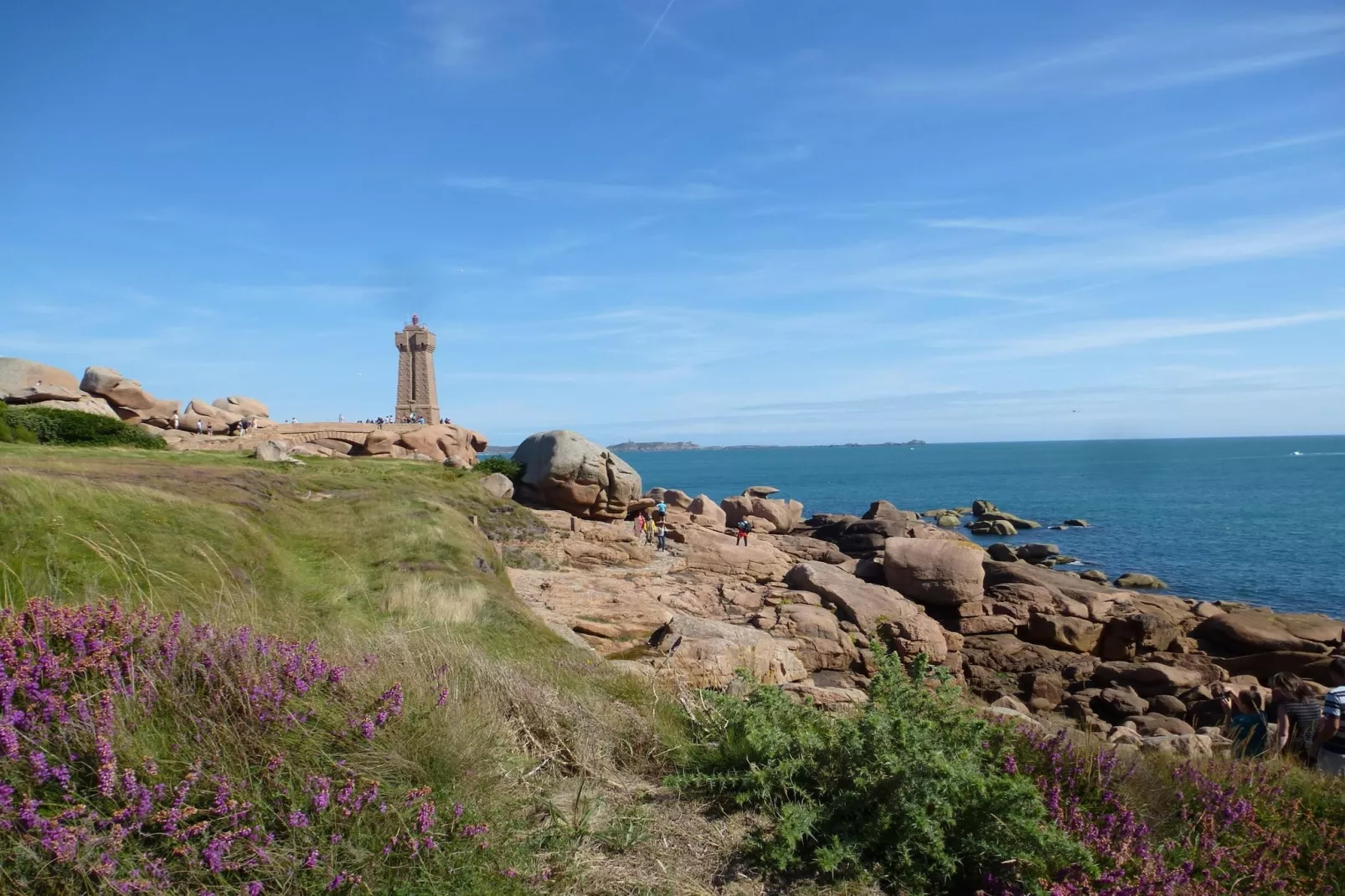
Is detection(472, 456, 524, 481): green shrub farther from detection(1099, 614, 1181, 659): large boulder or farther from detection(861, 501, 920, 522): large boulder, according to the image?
detection(1099, 614, 1181, 659): large boulder

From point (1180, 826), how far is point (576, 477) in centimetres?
2788

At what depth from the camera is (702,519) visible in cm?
3734

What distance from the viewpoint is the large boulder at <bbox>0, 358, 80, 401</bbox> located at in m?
32.8

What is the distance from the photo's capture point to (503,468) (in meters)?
33.5

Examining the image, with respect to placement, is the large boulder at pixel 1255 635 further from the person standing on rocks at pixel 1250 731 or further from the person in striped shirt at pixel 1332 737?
the person in striped shirt at pixel 1332 737

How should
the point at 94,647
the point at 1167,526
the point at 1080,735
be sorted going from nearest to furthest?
the point at 94,647 < the point at 1080,735 < the point at 1167,526

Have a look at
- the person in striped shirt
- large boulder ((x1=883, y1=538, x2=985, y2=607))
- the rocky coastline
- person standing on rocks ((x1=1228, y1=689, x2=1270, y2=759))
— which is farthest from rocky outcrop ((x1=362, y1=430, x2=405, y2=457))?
the person in striped shirt

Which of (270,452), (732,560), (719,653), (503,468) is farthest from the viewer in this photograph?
(503,468)

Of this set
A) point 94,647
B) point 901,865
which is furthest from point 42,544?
point 901,865

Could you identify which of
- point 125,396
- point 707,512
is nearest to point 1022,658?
point 707,512

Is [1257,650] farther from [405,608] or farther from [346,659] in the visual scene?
[346,659]

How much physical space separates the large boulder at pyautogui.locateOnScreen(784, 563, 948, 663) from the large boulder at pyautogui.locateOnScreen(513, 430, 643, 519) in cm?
1180

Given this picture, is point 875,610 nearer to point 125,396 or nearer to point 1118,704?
point 1118,704

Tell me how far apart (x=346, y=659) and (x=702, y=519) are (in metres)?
33.2
